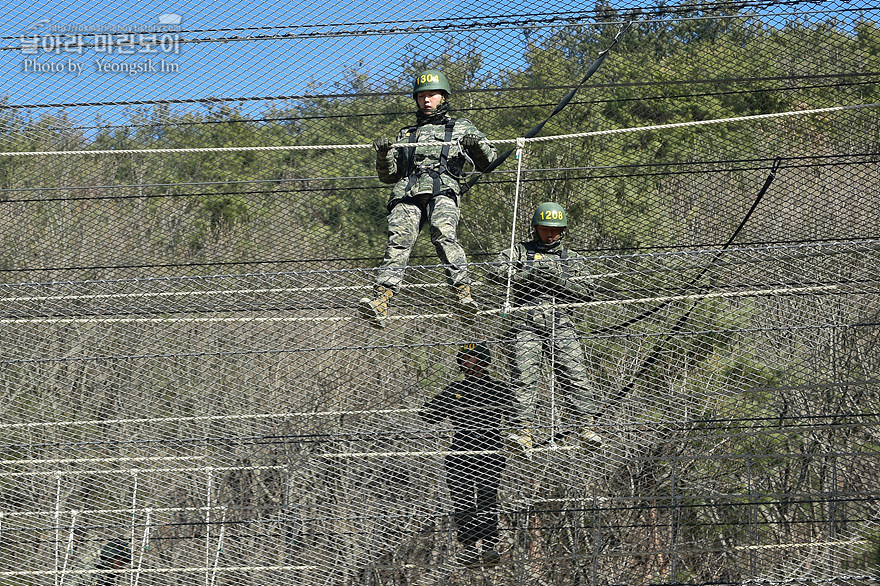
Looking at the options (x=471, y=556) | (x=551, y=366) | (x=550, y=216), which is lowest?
(x=471, y=556)

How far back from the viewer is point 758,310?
4570 millimetres

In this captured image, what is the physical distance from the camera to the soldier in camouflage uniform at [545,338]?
4418 mm

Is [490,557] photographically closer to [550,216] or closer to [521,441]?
[521,441]

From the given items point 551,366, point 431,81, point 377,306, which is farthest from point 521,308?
point 431,81

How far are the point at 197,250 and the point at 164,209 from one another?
338 mm

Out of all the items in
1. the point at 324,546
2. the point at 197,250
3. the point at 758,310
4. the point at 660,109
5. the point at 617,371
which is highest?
the point at 660,109

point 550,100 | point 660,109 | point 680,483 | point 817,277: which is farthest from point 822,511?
point 550,100

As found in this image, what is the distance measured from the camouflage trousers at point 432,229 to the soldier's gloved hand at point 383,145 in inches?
10.8

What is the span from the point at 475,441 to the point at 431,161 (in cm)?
145

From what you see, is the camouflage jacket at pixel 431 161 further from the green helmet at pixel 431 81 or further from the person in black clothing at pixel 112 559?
the person in black clothing at pixel 112 559

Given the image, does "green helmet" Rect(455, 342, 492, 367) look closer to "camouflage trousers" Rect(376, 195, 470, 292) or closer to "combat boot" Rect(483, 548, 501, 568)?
"camouflage trousers" Rect(376, 195, 470, 292)

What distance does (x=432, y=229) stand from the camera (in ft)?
15.4

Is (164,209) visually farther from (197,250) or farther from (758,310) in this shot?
(758,310)

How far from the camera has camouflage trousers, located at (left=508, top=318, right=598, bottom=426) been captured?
443 cm
